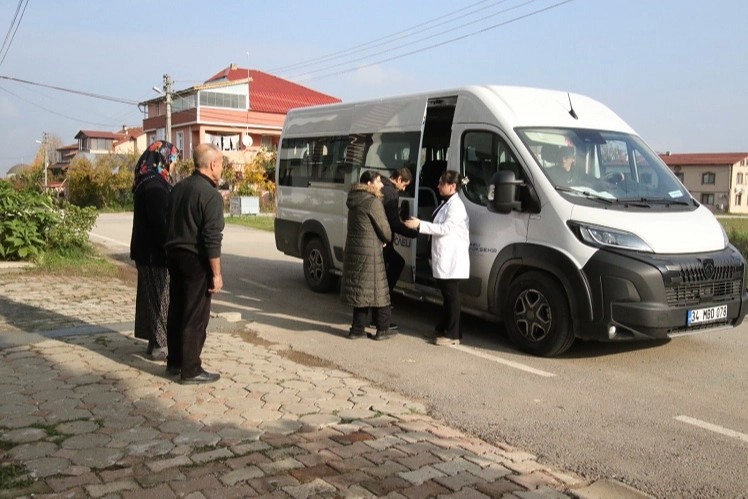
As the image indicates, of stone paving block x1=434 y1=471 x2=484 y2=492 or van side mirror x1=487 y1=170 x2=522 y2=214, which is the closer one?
stone paving block x1=434 y1=471 x2=484 y2=492

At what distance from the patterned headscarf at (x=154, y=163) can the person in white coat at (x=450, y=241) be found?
2433mm

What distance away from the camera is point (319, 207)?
10.3m

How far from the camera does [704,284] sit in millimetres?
6496

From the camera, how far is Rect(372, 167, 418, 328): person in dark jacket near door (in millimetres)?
7969

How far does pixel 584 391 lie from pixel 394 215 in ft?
10.1

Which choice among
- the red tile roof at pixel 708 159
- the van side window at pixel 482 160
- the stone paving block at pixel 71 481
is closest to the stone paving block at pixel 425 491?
the stone paving block at pixel 71 481

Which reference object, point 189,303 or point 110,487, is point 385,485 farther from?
point 189,303

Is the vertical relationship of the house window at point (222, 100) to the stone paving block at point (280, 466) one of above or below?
above

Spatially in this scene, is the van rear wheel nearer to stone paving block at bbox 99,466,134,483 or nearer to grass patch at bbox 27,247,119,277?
grass patch at bbox 27,247,119,277

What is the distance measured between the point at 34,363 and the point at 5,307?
10.2 feet

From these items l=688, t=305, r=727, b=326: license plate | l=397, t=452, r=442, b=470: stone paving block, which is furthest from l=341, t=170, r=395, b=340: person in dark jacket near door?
l=397, t=452, r=442, b=470: stone paving block

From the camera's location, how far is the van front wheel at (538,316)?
666 cm

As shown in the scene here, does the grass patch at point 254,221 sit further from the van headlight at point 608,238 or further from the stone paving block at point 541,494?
the stone paving block at point 541,494

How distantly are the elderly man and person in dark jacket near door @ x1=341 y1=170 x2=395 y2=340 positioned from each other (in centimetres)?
203
